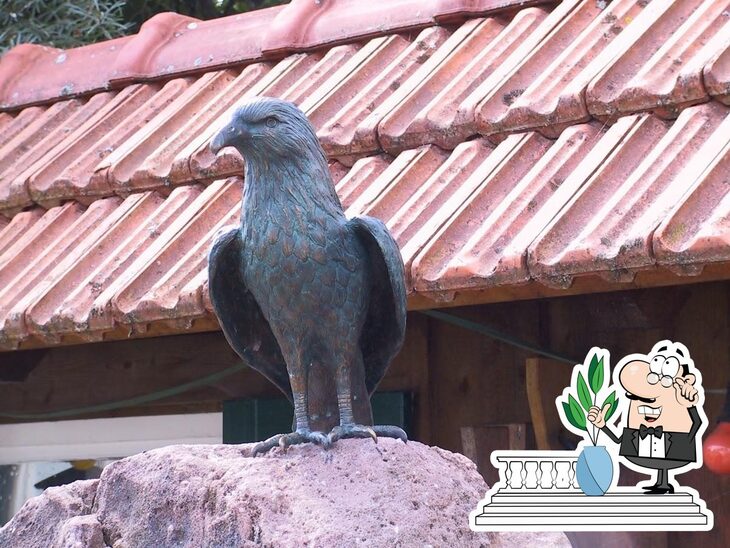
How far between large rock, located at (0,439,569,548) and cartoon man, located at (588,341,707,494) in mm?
336

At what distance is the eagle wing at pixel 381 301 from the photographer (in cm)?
353

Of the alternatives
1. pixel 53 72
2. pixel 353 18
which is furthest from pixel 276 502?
pixel 53 72

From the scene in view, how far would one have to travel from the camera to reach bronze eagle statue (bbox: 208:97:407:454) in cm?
351

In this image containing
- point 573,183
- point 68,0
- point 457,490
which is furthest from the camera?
point 68,0

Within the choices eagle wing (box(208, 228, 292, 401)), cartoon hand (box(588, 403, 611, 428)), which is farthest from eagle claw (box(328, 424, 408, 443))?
cartoon hand (box(588, 403, 611, 428))

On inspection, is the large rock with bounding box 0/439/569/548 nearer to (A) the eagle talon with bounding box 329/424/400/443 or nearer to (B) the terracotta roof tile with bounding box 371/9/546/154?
(A) the eagle talon with bounding box 329/424/400/443

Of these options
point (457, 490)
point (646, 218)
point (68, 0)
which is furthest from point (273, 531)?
point (68, 0)

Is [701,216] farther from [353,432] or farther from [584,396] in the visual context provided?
[353,432]

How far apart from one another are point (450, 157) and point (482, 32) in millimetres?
873

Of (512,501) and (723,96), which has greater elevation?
(723,96)

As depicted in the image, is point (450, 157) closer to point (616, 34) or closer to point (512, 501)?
point (616, 34)

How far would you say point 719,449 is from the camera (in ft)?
15.4

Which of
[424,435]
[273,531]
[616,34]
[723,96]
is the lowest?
[273,531]

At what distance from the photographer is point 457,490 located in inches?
137
